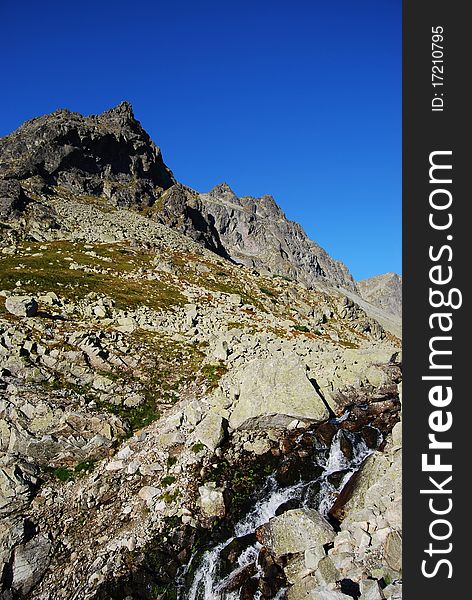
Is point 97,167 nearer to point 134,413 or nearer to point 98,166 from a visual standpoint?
point 98,166

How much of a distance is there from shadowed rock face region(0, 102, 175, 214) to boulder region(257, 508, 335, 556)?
9198 centimetres

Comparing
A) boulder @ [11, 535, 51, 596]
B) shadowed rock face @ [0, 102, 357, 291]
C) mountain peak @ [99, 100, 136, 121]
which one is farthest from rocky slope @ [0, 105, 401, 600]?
mountain peak @ [99, 100, 136, 121]

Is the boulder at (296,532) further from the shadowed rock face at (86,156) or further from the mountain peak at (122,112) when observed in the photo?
the mountain peak at (122,112)

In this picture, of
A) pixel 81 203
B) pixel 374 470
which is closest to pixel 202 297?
pixel 374 470

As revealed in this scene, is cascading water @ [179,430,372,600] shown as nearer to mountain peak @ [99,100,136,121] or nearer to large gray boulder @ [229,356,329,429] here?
large gray boulder @ [229,356,329,429]

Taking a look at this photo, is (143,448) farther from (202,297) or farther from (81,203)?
(81,203)

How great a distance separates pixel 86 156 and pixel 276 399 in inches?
4123

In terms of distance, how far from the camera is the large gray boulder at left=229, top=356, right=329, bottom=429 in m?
18.0

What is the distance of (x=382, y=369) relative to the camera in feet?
74.0

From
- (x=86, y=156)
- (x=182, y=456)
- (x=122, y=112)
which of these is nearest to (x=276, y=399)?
(x=182, y=456)

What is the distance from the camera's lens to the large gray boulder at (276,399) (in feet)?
58.9

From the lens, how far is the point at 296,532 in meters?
12.2

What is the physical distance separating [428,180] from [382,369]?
16018 mm

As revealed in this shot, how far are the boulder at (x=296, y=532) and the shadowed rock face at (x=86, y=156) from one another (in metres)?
92.0
